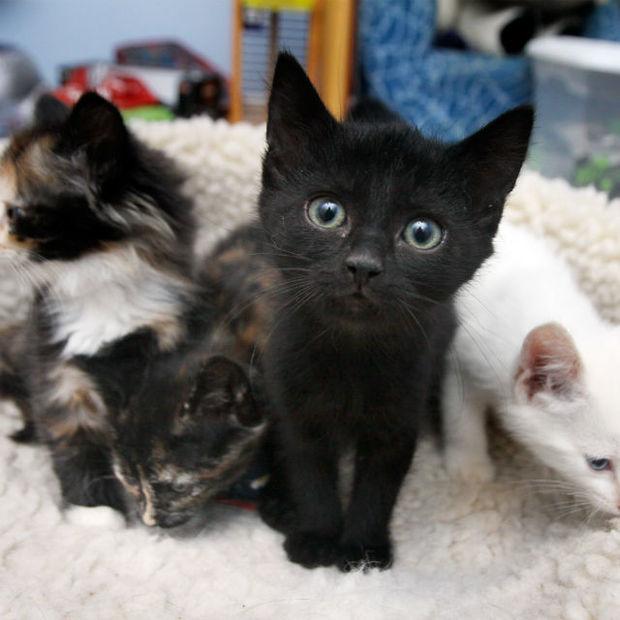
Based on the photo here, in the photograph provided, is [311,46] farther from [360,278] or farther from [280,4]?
[360,278]

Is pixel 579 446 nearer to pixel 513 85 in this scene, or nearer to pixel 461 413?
pixel 461 413

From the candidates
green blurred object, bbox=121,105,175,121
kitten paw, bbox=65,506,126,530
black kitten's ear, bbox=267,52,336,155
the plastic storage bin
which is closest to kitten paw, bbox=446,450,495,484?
kitten paw, bbox=65,506,126,530

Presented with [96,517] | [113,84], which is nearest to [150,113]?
[113,84]

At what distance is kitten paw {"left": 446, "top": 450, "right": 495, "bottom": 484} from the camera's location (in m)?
1.70

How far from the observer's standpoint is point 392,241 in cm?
112

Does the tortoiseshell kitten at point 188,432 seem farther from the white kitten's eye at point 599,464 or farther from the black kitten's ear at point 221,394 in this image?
the white kitten's eye at point 599,464

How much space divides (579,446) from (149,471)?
816mm

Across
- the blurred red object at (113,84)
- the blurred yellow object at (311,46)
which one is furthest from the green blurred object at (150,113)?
the blurred yellow object at (311,46)

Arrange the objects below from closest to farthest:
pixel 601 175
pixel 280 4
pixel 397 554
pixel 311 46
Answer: pixel 397 554 < pixel 601 175 < pixel 280 4 < pixel 311 46

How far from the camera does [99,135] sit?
1.40 m

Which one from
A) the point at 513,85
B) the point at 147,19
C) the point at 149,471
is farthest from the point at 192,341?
the point at 147,19

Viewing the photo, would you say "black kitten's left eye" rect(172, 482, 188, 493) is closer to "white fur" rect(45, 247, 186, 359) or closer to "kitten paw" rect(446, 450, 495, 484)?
"white fur" rect(45, 247, 186, 359)

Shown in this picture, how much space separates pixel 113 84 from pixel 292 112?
92.8 inches

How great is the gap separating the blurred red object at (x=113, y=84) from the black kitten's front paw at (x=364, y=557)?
2475 mm
